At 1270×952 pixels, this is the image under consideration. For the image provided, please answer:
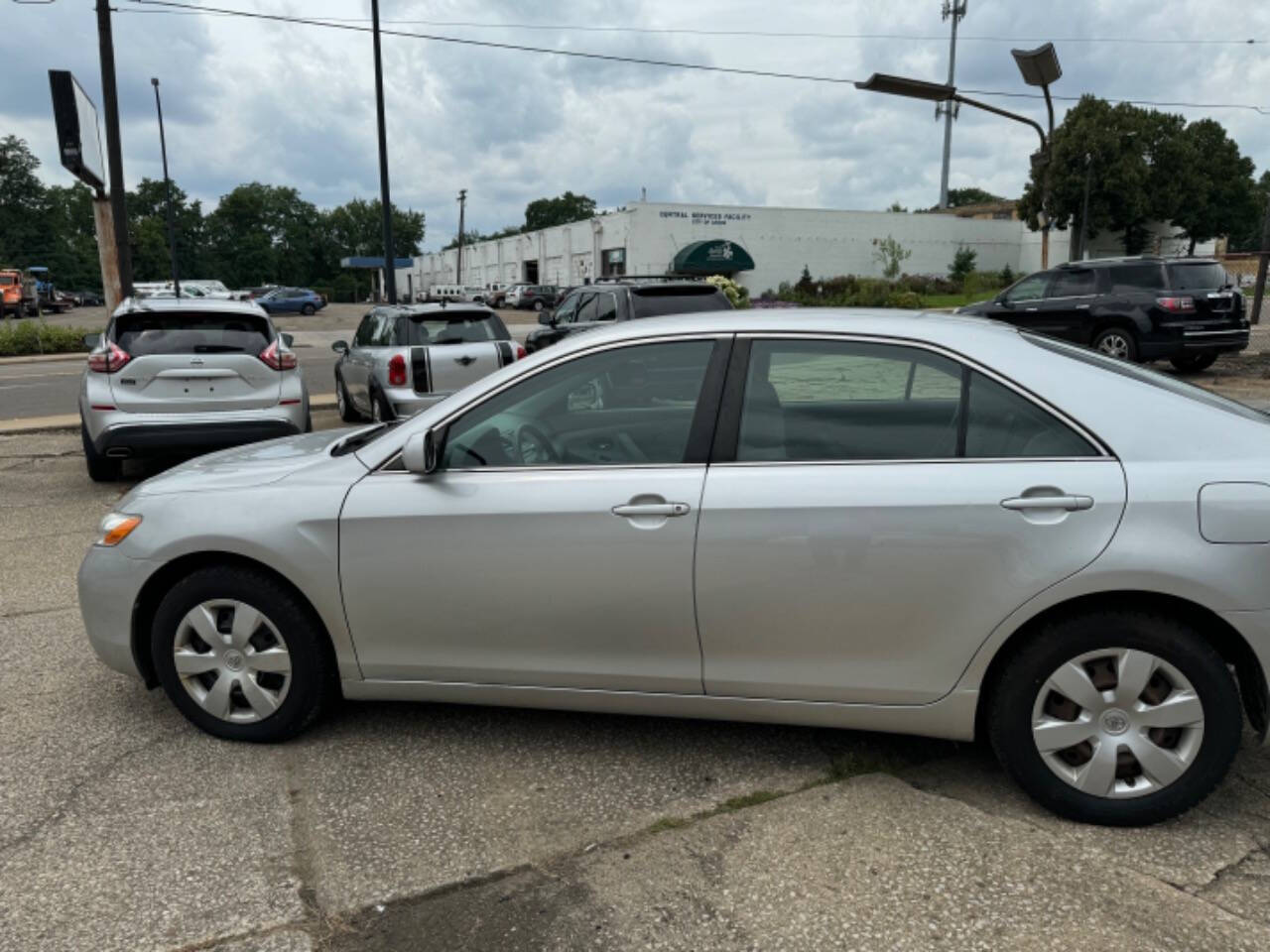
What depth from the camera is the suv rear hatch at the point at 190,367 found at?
749cm

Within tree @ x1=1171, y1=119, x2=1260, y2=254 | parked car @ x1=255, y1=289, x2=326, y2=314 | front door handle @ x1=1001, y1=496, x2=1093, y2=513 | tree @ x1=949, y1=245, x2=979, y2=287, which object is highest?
→ tree @ x1=1171, y1=119, x2=1260, y2=254

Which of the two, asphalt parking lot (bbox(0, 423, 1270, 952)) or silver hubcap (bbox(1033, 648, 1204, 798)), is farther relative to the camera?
silver hubcap (bbox(1033, 648, 1204, 798))

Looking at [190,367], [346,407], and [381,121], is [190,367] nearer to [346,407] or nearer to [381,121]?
[346,407]

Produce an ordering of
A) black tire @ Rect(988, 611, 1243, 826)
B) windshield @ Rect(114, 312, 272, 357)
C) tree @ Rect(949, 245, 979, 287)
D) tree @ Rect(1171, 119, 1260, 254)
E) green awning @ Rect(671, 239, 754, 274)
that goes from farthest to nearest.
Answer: tree @ Rect(1171, 119, 1260, 254)
tree @ Rect(949, 245, 979, 287)
green awning @ Rect(671, 239, 754, 274)
windshield @ Rect(114, 312, 272, 357)
black tire @ Rect(988, 611, 1243, 826)

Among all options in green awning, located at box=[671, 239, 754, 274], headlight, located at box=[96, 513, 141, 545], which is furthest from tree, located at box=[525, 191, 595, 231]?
headlight, located at box=[96, 513, 141, 545]

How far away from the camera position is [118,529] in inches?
133

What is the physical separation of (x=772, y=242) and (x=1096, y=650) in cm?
4737

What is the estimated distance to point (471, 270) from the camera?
261ft

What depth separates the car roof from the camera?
302 inches

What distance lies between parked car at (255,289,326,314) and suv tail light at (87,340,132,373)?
47.4 meters

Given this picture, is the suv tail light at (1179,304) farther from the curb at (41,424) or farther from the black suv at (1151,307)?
the curb at (41,424)

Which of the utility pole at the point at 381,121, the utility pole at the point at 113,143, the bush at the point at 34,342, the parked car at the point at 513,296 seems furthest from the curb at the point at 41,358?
the parked car at the point at 513,296

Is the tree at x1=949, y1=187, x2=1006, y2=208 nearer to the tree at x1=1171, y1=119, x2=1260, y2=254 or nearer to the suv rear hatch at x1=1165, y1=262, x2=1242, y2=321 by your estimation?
the tree at x1=1171, y1=119, x2=1260, y2=254

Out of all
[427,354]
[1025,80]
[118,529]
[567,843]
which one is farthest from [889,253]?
[567,843]
